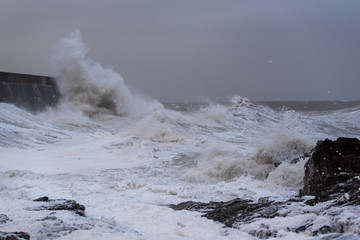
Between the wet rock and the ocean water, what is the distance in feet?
0.86

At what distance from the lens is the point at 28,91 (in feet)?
61.9

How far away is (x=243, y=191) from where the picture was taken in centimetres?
604

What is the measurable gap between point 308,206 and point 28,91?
16.8 meters

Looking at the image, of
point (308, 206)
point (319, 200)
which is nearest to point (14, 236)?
point (308, 206)

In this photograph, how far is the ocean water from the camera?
3812mm

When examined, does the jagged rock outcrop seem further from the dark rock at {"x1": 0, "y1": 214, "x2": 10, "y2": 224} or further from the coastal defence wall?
the coastal defence wall

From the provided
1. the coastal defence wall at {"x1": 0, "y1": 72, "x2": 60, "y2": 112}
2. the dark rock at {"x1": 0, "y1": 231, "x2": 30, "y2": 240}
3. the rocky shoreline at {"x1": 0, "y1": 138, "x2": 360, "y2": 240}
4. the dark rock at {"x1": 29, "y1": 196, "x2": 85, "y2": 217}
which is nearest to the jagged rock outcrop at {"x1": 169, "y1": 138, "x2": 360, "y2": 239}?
the rocky shoreline at {"x1": 0, "y1": 138, "x2": 360, "y2": 240}

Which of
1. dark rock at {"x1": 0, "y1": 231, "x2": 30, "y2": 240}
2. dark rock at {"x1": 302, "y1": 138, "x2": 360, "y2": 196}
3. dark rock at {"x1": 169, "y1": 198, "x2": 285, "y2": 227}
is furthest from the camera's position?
dark rock at {"x1": 302, "y1": 138, "x2": 360, "y2": 196}

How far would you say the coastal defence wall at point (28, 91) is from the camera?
17.2m

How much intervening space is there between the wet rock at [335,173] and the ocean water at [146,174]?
10.3 inches

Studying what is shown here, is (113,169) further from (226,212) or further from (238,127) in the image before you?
(238,127)

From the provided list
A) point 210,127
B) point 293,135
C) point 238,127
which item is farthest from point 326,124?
point 293,135

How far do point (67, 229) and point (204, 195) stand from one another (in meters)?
2.47

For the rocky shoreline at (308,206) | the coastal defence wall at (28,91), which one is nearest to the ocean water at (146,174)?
the rocky shoreline at (308,206)
